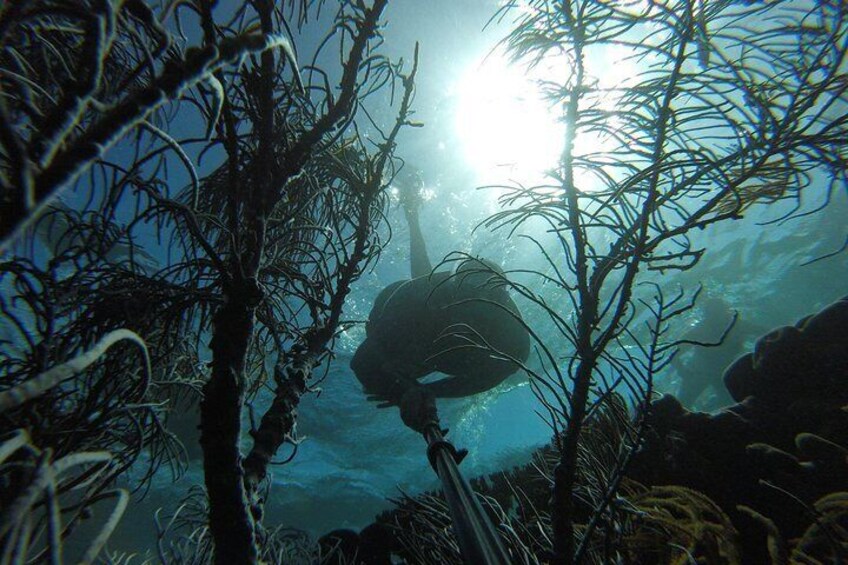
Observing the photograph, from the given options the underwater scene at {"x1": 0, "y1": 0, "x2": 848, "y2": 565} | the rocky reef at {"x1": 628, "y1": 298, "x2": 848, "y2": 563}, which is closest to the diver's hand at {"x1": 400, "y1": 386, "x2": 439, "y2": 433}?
the underwater scene at {"x1": 0, "y1": 0, "x2": 848, "y2": 565}

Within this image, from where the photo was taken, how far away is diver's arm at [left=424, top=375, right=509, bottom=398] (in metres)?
7.32

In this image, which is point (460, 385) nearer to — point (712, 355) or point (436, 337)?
point (436, 337)

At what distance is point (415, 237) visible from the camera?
1245 cm

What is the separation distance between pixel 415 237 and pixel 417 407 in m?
8.57

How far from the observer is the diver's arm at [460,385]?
24.0 ft

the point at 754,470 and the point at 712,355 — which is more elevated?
the point at 712,355

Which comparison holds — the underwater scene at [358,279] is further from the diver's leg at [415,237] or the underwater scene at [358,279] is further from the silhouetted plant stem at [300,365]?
the diver's leg at [415,237]

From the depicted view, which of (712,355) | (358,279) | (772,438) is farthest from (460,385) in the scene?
(712,355)

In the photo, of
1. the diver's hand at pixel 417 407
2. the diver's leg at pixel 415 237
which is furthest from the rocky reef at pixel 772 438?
the diver's leg at pixel 415 237

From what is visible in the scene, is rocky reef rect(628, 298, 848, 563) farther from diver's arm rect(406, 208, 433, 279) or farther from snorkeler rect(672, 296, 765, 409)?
snorkeler rect(672, 296, 765, 409)

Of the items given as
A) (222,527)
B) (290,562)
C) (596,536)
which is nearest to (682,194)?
(222,527)

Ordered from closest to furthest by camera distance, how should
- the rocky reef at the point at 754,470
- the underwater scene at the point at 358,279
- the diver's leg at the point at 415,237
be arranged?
the underwater scene at the point at 358,279
the rocky reef at the point at 754,470
the diver's leg at the point at 415,237

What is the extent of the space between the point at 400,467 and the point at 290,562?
25592 millimetres

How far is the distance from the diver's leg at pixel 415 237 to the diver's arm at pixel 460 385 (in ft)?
13.0
